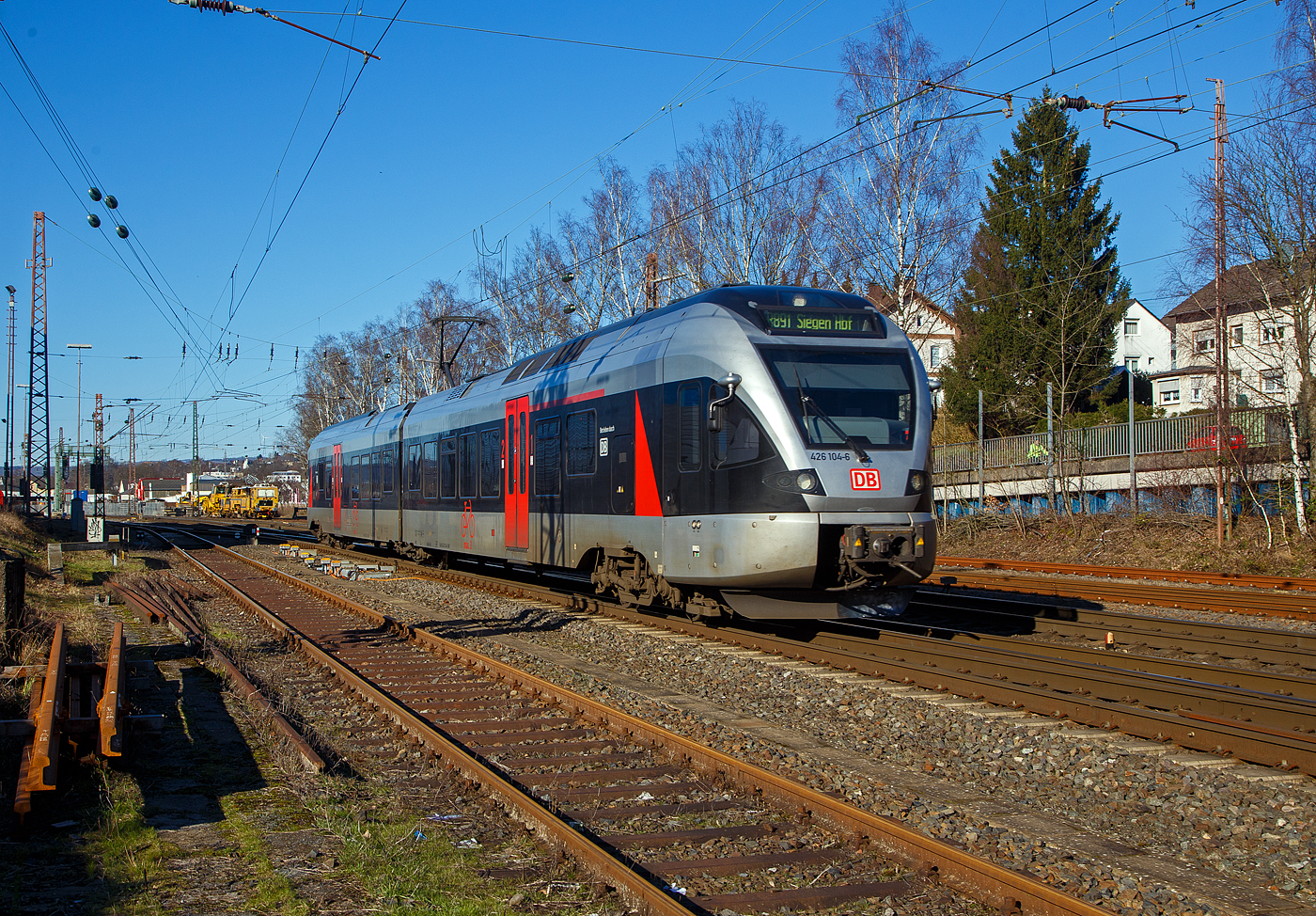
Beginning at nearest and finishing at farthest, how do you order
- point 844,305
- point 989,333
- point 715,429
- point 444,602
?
point 715,429, point 844,305, point 444,602, point 989,333

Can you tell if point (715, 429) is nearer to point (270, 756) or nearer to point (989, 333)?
point (270, 756)

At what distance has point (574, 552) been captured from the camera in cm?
1368

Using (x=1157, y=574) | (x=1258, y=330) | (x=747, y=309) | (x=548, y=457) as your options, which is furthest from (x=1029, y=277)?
(x=747, y=309)

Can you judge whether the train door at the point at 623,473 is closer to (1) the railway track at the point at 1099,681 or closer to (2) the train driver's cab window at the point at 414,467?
(1) the railway track at the point at 1099,681

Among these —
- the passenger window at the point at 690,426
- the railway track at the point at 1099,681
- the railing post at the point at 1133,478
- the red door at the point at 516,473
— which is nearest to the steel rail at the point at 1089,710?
the railway track at the point at 1099,681

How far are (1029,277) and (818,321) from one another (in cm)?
2823

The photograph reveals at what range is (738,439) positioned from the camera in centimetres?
1031

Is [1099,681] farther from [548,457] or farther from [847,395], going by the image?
[548,457]

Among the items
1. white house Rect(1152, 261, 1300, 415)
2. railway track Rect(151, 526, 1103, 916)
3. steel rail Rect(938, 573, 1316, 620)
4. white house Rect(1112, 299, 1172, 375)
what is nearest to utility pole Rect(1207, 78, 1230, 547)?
white house Rect(1152, 261, 1300, 415)

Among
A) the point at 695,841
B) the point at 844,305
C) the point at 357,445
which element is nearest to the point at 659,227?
the point at 357,445

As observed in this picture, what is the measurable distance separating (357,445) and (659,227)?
39.7 ft

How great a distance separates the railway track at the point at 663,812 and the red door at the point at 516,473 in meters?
6.00

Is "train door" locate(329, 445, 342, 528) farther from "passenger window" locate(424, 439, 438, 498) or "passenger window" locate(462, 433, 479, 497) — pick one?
"passenger window" locate(462, 433, 479, 497)

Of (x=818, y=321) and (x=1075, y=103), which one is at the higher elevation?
(x=1075, y=103)
